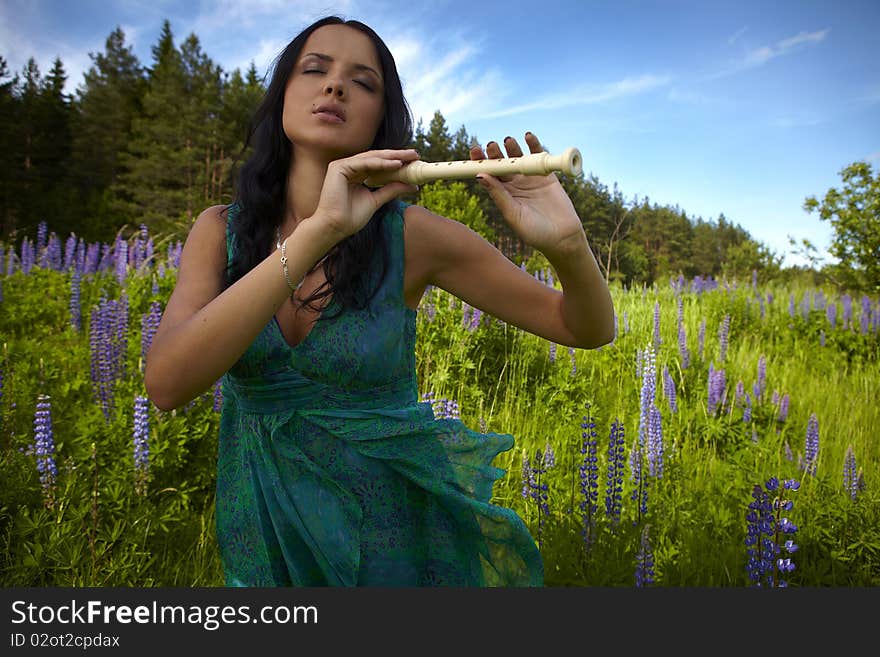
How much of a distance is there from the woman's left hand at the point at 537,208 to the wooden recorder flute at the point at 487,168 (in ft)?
0.08

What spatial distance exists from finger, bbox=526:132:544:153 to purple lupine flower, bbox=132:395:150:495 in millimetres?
1884

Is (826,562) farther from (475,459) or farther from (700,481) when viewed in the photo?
(475,459)

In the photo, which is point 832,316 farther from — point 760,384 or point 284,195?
point 284,195

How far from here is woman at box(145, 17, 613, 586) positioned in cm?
143

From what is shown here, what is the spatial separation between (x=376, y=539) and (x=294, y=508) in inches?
8.3

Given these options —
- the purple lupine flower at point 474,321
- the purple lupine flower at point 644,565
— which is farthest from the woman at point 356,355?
the purple lupine flower at point 474,321

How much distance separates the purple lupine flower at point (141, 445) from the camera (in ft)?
8.32

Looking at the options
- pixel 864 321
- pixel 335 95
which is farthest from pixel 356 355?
pixel 864 321

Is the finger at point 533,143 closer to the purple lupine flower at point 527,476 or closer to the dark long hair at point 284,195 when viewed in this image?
the dark long hair at point 284,195

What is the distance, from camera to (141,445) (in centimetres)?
259

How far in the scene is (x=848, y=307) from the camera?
6215 millimetres

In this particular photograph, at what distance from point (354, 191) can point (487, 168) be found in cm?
28

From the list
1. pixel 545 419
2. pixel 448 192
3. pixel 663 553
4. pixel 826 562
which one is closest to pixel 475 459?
pixel 663 553

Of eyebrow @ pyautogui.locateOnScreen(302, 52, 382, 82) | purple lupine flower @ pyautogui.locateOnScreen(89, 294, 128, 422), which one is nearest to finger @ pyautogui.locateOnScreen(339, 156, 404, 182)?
eyebrow @ pyautogui.locateOnScreen(302, 52, 382, 82)
